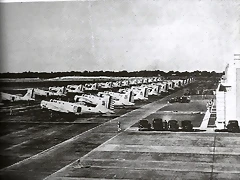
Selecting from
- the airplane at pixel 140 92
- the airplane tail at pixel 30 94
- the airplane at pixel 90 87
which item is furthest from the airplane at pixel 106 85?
the airplane tail at pixel 30 94

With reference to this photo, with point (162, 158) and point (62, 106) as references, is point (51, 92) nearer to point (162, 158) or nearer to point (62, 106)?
point (62, 106)

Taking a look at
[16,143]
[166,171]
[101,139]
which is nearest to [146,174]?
[166,171]

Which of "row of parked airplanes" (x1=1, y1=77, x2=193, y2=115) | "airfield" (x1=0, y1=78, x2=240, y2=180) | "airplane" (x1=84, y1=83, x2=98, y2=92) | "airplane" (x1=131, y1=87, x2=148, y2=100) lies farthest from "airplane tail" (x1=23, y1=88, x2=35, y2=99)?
"airplane" (x1=131, y1=87, x2=148, y2=100)

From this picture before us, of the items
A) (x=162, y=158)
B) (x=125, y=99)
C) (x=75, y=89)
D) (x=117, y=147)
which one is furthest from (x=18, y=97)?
(x=162, y=158)

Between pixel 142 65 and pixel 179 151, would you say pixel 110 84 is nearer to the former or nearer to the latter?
pixel 142 65

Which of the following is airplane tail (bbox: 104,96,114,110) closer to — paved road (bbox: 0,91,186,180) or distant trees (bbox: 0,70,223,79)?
paved road (bbox: 0,91,186,180)

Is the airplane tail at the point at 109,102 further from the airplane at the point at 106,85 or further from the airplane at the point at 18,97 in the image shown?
the airplane at the point at 18,97
